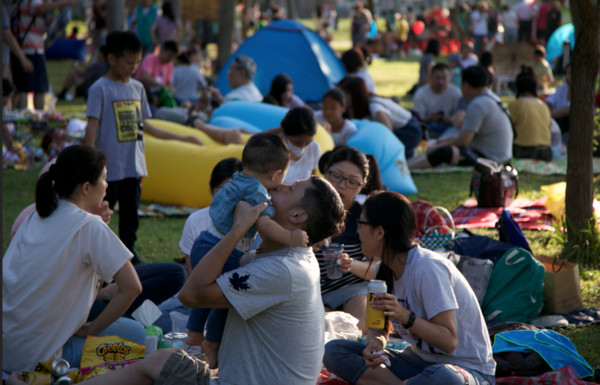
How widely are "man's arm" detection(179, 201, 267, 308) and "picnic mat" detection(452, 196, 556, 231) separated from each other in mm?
4379

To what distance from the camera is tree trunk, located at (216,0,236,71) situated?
55.0 ft

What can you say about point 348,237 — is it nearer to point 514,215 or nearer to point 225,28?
point 514,215

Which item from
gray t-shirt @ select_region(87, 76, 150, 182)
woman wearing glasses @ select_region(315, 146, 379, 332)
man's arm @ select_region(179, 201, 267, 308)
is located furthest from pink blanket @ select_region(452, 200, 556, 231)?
man's arm @ select_region(179, 201, 267, 308)

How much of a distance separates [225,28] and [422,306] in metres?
14.8

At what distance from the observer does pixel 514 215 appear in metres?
7.14

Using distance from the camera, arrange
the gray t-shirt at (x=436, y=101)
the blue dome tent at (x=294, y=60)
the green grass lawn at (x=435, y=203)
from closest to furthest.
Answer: the green grass lawn at (x=435, y=203), the gray t-shirt at (x=436, y=101), the blue dome tent at (x=294, y=60)

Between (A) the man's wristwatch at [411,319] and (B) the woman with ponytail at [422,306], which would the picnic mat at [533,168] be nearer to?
(B) the woman with ponytail at [422,306]

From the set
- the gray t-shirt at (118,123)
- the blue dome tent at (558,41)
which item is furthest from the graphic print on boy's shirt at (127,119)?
the blue dome tent at (558,41)

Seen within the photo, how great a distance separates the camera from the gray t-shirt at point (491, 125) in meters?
8.57

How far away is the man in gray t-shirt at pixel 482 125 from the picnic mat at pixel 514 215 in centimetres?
120

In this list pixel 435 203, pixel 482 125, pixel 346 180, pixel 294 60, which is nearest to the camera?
pixel 346 180

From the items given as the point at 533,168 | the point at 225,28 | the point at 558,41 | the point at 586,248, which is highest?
the point at 225,28

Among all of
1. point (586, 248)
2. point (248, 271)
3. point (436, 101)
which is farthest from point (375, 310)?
point (436, 101)

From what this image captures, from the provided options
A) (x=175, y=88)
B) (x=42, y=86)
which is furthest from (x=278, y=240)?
(x=175, y=88)
